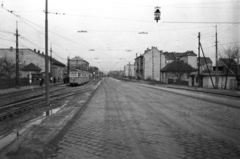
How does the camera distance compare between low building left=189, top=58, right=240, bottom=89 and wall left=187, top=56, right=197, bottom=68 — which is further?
wall left=187, top=56, right=197, bottom=68

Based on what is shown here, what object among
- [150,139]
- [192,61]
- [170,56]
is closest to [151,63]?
[192,61]

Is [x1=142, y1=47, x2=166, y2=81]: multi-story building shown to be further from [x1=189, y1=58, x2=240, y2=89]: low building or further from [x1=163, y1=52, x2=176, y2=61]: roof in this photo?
[x1=189, y1=58, x2=240, y2=89]: low building

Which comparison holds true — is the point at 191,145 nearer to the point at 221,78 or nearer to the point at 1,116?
the point at 1,116

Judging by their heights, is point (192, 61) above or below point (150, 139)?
above

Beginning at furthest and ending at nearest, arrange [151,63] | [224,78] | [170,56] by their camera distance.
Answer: [170,56] < [151,63] < [224,78]

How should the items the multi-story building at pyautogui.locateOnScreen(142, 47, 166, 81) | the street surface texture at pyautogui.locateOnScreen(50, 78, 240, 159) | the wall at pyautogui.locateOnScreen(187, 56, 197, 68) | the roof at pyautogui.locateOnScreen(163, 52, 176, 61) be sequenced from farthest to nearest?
the roof at pyautogui.locateOnScreen(163, 52, 176, 61) < the wall at pyautogui.locateOnScreen(187, 56, 197, 68) < the multi-story building at pyautogui.locateOnScreen(142, 47, 166, 81) < the street surface texture at pyautogui.locateOnScreen(50, 78, 240, 159)

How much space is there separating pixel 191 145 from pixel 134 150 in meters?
1.46

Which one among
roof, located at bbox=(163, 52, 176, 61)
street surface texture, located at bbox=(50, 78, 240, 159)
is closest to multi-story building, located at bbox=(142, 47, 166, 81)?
roof, located at bbox=(163, 52, 176, 61)

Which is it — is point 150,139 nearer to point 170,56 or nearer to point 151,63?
point 151,63

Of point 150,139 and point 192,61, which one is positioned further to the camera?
point 192,61

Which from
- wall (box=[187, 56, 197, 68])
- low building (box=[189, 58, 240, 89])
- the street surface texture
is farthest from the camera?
wall (box=[187, 56, 197, 68])

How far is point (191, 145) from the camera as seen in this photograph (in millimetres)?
5301

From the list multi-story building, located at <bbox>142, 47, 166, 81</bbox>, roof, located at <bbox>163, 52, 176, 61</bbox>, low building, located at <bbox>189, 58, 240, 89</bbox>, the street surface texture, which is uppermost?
roof, located at <bbox>163, 52, 176, 61</bbox>

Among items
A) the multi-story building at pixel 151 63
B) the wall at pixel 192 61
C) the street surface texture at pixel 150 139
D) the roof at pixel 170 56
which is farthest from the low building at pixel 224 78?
the roof at pixel 170 56
